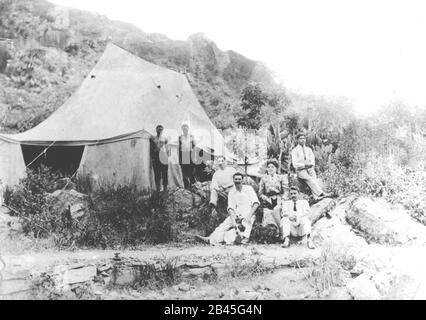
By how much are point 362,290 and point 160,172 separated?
2958 millimetres

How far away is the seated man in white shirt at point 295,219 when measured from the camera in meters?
5.73

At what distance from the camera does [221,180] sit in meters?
5.92

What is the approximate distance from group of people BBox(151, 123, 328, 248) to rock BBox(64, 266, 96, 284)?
4.61 feet

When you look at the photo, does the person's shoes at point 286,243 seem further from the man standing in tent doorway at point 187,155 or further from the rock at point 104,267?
the rock at point 104,267

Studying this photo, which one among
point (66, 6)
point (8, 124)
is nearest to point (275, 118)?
point (66, 6)

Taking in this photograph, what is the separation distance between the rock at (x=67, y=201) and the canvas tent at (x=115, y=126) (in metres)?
0.32

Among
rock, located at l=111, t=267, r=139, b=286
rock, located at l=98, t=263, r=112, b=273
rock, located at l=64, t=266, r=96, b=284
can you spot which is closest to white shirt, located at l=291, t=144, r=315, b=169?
rock, located at l=111, t=267, r=139, b=286

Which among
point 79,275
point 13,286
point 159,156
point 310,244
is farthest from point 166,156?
point 13,286

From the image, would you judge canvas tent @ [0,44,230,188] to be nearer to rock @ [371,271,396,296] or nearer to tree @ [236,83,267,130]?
tree @ [236,83,267,130]

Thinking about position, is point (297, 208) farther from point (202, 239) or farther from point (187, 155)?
point (187, 155)

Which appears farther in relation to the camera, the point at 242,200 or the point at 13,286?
the point at 242,200

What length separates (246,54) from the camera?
5.99 m
